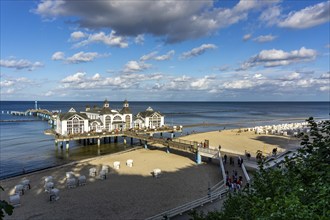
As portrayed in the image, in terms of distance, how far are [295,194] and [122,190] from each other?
18.7 metres

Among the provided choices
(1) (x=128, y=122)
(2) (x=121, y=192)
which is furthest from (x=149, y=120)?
(2) (x=121, y=192)

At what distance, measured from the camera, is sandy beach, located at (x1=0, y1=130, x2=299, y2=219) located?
1836cm

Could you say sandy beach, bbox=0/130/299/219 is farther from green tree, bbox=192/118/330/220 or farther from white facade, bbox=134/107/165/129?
white facade, bbox=134/107/165/129

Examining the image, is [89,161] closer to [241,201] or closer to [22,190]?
[22,190]

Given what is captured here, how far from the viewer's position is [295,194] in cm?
538

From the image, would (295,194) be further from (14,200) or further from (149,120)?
(149,120)

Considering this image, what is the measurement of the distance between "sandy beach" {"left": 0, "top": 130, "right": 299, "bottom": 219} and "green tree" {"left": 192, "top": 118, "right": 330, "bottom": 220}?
11.7 meters

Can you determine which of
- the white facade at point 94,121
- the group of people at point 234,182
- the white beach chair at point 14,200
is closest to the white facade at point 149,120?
the white facade at point 94,121

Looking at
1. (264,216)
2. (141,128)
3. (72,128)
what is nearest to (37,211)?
(264,216)

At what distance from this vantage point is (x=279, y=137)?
50250 millimetres

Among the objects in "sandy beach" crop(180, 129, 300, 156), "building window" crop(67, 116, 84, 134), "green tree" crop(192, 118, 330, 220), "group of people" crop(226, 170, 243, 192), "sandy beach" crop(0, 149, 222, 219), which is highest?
"green tree" crop(192, 118, 330, 220)

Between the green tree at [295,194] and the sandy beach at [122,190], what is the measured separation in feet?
38.3

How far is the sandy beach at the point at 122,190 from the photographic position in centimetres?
1836

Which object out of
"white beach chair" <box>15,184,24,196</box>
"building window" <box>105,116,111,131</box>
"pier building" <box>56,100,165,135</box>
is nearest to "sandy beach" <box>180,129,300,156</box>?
"pier building" <box>56,100,165,135</box>
